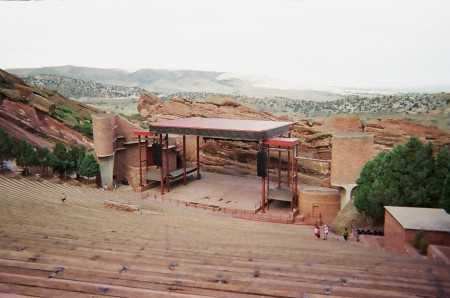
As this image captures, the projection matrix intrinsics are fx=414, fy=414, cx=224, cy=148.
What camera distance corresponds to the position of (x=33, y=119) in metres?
39.2

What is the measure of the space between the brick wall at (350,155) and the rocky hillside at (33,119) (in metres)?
24.2

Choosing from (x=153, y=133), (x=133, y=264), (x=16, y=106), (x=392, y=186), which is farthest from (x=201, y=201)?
(x=133, y=264)

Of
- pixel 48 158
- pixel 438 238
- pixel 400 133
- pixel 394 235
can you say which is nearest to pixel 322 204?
pixel 400 133

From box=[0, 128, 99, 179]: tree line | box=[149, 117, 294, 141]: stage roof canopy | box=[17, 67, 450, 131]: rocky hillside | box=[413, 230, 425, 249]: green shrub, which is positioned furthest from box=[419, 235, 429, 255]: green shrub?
box=[17, 67, 450, 131]: rocky hillside

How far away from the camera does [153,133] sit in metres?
31.7

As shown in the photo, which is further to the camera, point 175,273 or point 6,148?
point 6,148

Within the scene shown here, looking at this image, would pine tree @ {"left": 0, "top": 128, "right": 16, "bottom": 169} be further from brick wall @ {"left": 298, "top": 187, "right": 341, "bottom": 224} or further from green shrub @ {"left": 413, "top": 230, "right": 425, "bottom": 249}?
green shrub @ {"left": 413, "top": 230, "right": 425, "bottom": 249}

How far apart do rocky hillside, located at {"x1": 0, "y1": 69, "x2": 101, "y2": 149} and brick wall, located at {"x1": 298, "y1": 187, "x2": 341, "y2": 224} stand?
→ 22460 millimetres

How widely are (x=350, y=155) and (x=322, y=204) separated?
3716 millimetres

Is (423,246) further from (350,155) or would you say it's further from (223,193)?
(223,193)

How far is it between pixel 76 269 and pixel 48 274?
0.31 meters

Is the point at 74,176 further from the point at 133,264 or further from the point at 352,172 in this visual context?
the point at 133,264

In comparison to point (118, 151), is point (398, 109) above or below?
above

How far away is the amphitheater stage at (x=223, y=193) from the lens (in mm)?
29016
